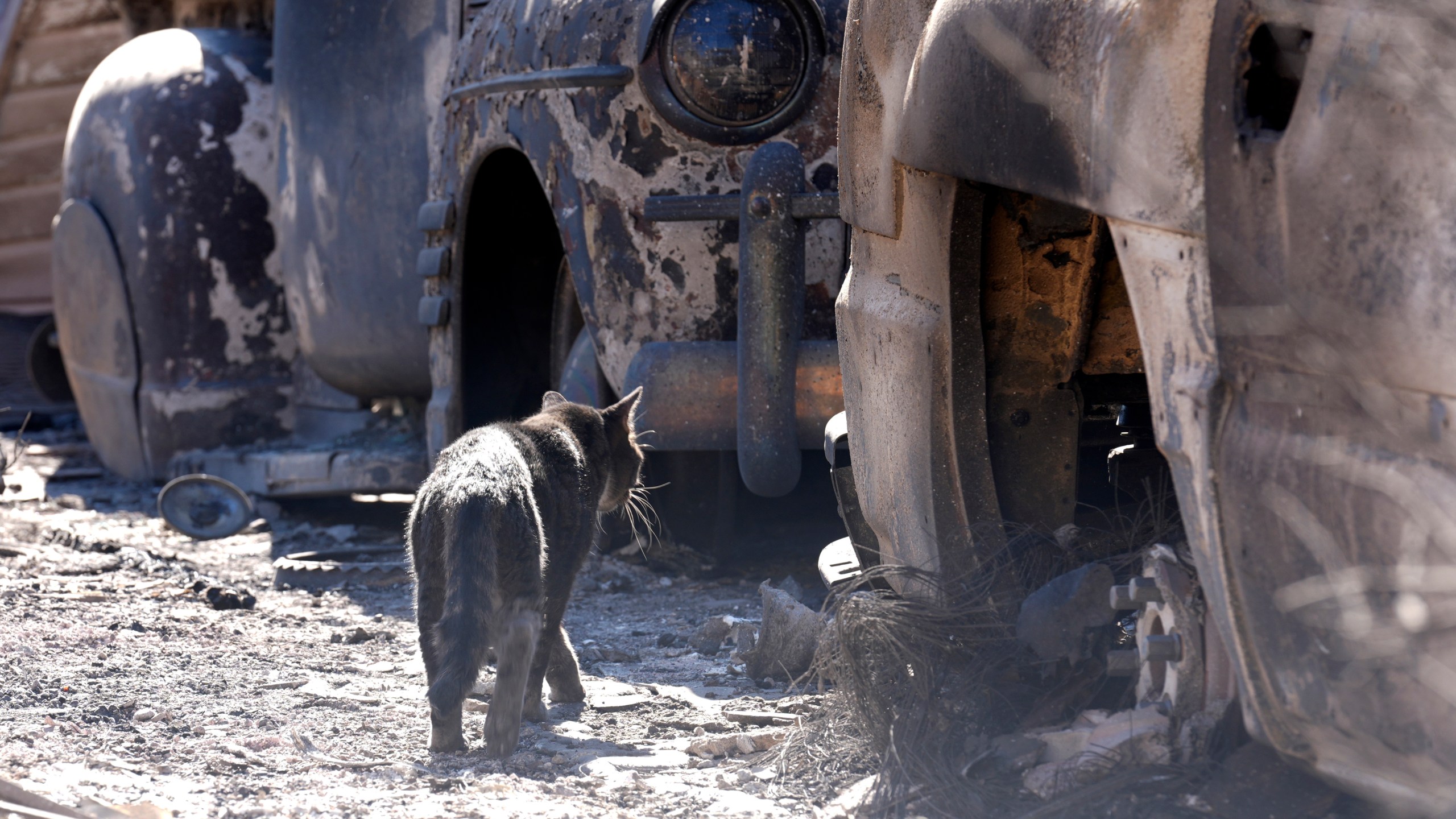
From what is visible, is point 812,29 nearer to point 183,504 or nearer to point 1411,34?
point 1411,34

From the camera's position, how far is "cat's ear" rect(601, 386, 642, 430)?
3.69 m

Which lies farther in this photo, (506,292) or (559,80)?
(506,292)

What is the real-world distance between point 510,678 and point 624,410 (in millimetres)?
1054

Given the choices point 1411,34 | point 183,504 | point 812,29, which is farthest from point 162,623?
point 1411,34

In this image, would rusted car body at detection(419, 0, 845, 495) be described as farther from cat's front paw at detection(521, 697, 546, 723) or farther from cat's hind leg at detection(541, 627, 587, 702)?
cat's front paw at detection(521, 697, 546, 723)

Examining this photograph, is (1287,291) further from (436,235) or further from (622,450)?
(436,235)

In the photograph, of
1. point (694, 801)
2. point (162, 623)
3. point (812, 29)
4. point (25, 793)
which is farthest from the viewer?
point (162, 623)

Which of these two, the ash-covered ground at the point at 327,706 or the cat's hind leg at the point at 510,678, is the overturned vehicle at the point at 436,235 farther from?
the cat's hind leg at the point at 510,678

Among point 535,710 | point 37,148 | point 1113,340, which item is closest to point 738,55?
point 1113,340

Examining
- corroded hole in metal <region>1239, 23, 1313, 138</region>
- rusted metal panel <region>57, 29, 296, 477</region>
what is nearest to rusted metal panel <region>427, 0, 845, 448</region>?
corroded hole in metal <region>1239, 23, 1313, 138</region>

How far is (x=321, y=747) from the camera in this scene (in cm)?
275

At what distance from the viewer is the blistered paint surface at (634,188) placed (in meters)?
3.72

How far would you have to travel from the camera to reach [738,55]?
3.64m

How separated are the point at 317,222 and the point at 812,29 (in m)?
2.82
